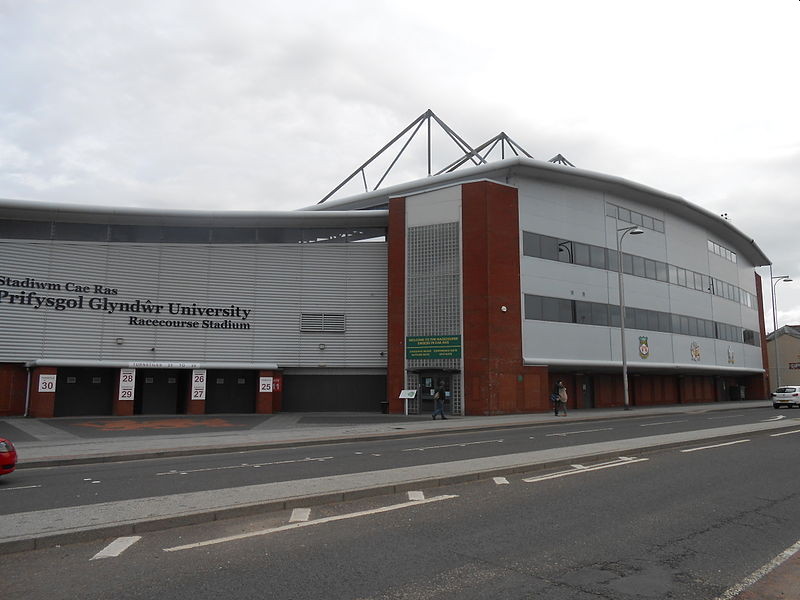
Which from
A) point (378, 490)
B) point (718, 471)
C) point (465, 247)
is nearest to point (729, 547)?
point (378, 490)

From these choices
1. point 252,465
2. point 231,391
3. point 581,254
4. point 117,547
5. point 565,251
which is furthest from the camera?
point 581,254

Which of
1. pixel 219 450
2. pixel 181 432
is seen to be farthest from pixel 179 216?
pixel 219 450

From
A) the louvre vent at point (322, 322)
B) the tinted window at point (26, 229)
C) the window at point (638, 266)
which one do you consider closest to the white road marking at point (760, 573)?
the louvre vent at point (322, 322)

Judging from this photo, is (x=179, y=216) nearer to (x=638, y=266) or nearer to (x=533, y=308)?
(x=533, y=308)

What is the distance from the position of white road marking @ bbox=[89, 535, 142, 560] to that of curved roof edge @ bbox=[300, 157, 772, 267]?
97.7 feet

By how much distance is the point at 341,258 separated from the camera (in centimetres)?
3484

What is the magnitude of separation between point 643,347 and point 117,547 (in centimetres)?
3868

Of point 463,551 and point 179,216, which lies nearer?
point 463,551

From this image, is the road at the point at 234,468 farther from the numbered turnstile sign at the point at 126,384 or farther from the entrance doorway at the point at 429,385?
the numbered turnstile sign at the point at 126,384

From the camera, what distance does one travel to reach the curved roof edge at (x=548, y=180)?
34.2 meters

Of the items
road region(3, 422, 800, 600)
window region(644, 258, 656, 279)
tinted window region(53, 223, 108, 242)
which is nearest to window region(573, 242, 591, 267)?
window region(644, 258, 656, 279)

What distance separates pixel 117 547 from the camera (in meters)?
6.57

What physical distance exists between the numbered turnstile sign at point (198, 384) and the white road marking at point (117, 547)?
2509 centimetres

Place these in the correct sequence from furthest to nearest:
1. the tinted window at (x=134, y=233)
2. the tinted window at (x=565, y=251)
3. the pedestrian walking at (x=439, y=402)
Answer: the tinted window at (x=565, y=251), the tinted window at (x=134, y=233), the pedestrian walking at (x=439, y=402)
